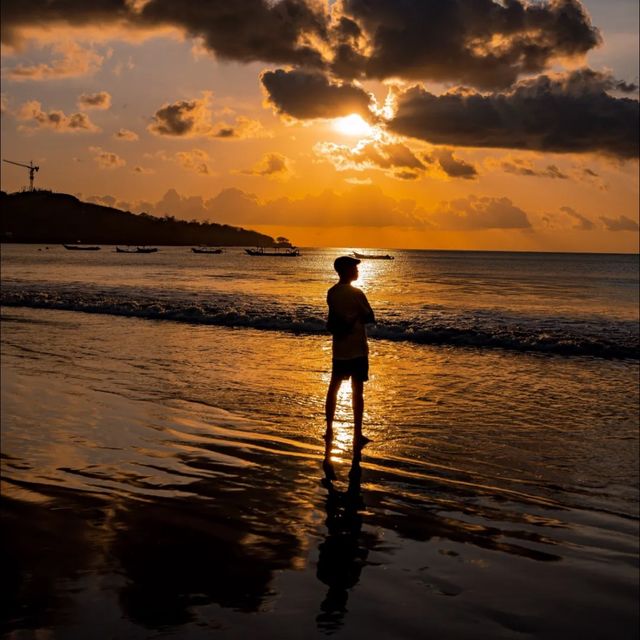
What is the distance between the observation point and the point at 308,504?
6301mm

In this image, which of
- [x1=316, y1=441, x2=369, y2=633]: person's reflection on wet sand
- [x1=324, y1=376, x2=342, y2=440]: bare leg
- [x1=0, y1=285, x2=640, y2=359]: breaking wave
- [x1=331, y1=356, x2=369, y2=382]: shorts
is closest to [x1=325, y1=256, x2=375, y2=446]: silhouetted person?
[x1=331, y1=356, x2=369, y2=382]: shorts

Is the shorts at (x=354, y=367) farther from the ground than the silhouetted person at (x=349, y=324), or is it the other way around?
the silhouetted person at (x=349, y=324)

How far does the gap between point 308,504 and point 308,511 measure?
7.7 inches

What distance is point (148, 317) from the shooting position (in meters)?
27.8

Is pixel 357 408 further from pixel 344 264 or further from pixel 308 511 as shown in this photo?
pixel 308 511

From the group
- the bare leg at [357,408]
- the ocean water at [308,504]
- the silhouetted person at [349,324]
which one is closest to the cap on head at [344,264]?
the silhouetted person at [349,324]

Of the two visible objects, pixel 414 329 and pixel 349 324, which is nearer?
pixel 349 324

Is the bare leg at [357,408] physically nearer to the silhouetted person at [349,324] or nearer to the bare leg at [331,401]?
the silhouetted person at [349,324]

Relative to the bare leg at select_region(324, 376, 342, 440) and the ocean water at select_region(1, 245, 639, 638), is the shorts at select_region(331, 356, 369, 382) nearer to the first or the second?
the bare leg at select_region(324, 376, 342, 440)

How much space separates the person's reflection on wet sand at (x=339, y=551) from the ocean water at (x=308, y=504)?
21 millimetres

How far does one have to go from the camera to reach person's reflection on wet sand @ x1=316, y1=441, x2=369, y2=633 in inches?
168

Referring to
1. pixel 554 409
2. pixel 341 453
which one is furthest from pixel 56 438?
→ pixel 554 409

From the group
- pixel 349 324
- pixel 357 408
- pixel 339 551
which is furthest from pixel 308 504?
pixel 349 324

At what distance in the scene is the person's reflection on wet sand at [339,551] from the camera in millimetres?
4257
